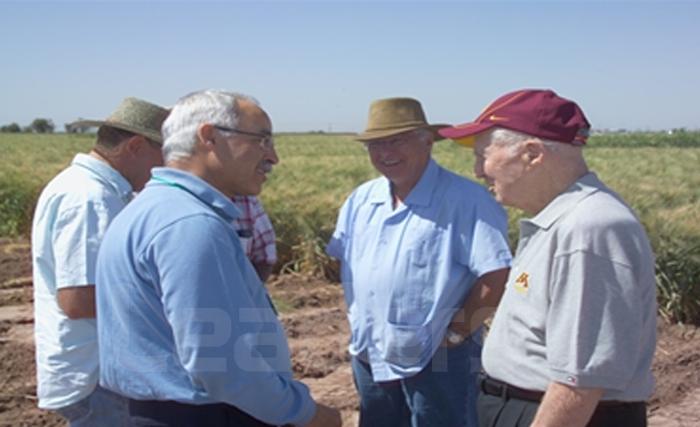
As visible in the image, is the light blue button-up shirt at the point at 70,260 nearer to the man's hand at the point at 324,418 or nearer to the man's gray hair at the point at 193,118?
the man's gray hair at the point at 193,118

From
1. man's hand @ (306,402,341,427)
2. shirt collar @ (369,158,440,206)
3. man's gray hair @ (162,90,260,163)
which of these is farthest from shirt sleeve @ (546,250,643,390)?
shirt collar @ (369,158,440,206)

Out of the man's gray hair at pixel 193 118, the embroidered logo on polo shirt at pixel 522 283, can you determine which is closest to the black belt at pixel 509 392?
the embroidered logo on polo shirt at pixel 522 283

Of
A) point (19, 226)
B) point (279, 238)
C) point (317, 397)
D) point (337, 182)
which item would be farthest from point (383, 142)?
point (19, 226)

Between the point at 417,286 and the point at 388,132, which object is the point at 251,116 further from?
the point at 388,132

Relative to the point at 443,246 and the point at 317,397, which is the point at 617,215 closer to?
the point at 443,246

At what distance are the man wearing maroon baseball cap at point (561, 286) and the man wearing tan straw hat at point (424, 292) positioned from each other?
83 cm

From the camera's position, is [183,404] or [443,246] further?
[443,246]

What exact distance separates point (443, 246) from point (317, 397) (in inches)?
104

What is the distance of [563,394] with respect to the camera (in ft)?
6.51

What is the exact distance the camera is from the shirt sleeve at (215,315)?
1917 mm

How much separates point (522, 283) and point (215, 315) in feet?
2.69

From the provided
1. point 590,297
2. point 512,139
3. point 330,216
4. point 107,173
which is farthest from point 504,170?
point 330,216

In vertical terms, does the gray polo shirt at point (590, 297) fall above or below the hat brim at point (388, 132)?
below

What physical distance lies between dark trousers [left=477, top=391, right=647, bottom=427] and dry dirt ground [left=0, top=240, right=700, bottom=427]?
2.79m
